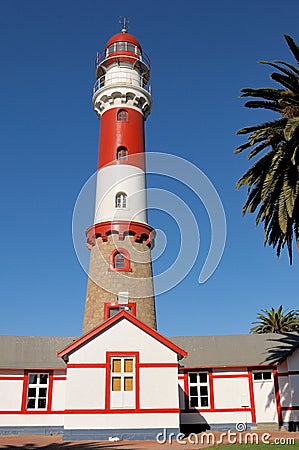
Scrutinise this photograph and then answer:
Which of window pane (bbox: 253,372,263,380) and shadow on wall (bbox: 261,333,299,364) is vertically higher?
shadow on wall (bbox: 261,333,299,364)

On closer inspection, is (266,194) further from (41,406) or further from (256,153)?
(41,406)

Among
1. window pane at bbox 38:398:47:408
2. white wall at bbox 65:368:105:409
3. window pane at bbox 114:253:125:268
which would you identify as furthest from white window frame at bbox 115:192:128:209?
window pane at bbox 38:398:47:408

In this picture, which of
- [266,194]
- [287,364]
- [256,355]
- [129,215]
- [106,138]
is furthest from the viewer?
[106,138]

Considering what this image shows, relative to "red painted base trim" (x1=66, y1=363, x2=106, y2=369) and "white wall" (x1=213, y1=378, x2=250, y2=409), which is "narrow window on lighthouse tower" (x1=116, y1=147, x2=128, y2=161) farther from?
"white wall" (x1=213, y1=378, x2=250, y2=409)

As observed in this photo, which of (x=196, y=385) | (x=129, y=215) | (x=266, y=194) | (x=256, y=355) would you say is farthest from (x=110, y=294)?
(x=266, y=194)

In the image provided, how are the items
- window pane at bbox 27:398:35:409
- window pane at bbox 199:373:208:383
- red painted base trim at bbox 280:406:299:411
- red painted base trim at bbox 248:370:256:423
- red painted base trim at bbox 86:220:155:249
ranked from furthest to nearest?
red painted base trim at bbox 86:220:155:249
window pane at bbox 199:373:208:383
red painted base trim at bbox 248:370:256:423
window pane at bbox 27:398:35:409
red painted base trim at bbox 280:406:299:411

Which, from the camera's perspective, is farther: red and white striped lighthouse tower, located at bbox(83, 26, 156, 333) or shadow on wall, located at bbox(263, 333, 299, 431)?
red and white striped lighthouse tower, located at bbox(83, 26, 156, 333)

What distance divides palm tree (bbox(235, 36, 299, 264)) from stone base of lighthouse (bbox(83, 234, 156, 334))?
9.05m

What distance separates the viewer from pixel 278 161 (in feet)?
67.0

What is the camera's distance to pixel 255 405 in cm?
2644

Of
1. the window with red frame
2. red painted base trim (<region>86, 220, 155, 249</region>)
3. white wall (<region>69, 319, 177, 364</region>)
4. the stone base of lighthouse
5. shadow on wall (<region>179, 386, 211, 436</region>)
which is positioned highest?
red painted base trim (<region>86, 220, 155, 249</region>)

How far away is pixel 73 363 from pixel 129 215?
10.7 meters

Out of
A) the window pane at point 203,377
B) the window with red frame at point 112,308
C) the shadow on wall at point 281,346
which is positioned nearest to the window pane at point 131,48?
the window with red frame at point 112,308

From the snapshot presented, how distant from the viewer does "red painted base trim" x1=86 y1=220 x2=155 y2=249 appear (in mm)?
29531
